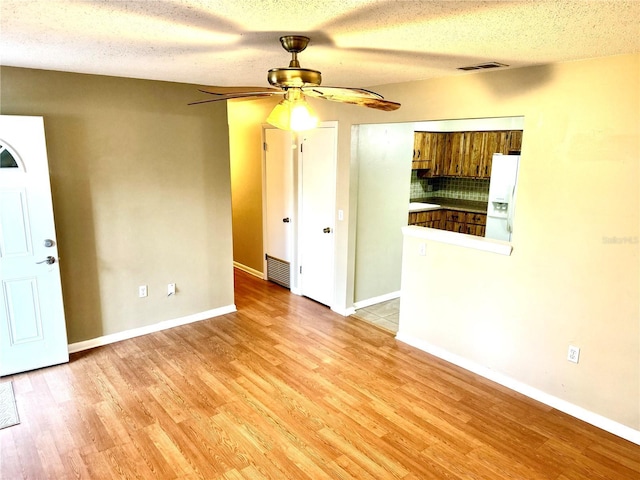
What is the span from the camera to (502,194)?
522 cm

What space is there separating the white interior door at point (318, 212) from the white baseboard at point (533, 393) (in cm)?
126

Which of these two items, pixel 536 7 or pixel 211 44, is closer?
pixel 536 7

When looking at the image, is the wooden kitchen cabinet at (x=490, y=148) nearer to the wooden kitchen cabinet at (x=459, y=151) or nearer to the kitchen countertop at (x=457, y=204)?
the wooden kitchen cabinet at (x=459, y=151)

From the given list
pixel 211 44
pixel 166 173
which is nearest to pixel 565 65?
pixel 211 44

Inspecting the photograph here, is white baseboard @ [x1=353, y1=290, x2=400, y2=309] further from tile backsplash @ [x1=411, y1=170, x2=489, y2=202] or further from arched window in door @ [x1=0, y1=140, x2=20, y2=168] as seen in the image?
arched window in door @ [x1=0, y1=140, x2=20, y2=168]

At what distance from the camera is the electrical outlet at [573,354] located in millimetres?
2852

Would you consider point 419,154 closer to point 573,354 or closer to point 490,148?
point 490,148

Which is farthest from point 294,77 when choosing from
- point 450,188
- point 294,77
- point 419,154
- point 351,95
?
point 450,188

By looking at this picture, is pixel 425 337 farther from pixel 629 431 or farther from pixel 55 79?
pixel 55 79

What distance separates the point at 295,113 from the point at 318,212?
2.71 m

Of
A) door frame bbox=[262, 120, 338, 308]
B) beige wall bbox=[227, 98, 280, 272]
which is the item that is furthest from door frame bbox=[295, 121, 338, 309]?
beige wall bbox=[227, 98, 280, 272]

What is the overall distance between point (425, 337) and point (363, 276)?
3.77 feet

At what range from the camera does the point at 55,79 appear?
3295 mm

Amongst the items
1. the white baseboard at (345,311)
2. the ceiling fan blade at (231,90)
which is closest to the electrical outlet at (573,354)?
the white baseboard at (345,311)
